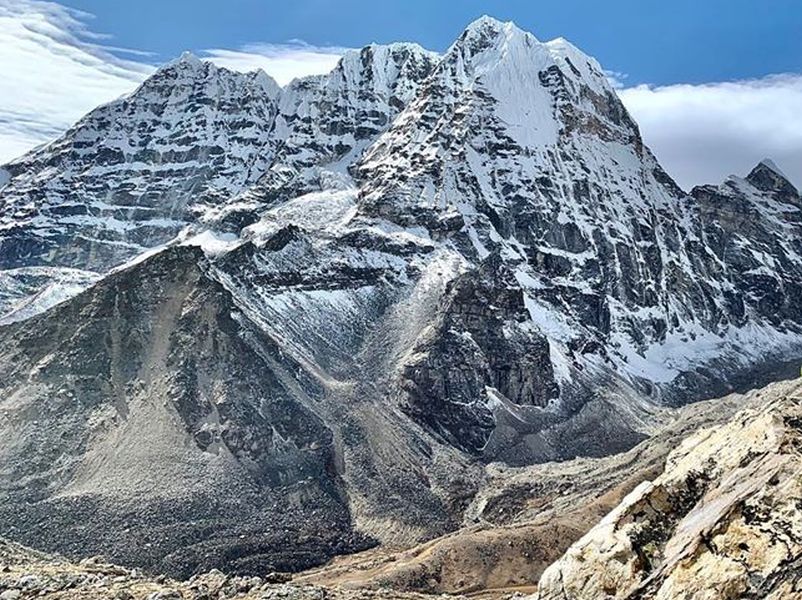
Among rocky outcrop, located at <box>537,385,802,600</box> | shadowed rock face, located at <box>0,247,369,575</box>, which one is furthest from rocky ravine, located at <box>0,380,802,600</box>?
shadowed rock face, located at <box>0,247,369,575</box>

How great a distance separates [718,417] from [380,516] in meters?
63.7

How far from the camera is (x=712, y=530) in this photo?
62.1 feet

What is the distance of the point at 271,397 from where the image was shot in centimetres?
12725

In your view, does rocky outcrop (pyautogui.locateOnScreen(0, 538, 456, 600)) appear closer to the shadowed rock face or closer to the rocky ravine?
the rocky ravine

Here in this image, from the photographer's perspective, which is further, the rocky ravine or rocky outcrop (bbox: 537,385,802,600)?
the rocky ravine

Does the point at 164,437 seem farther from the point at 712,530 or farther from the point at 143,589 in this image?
the point at 712,530

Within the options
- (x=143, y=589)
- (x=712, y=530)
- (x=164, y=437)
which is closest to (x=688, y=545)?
(x=712, y=530)

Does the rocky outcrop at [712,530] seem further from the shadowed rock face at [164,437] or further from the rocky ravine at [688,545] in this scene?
the shadowed rock face at [164,437]

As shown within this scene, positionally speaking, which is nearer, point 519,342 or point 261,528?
point 261,528

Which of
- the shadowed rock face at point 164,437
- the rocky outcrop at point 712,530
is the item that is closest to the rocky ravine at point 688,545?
the rocky outcrop at point 712,530

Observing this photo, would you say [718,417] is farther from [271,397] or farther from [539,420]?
[271,397]

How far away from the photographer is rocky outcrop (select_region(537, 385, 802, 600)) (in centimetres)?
1764

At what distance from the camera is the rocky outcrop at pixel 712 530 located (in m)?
17.6

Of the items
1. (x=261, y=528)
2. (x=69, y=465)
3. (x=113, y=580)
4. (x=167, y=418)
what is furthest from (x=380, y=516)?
(x=113, y=580)
